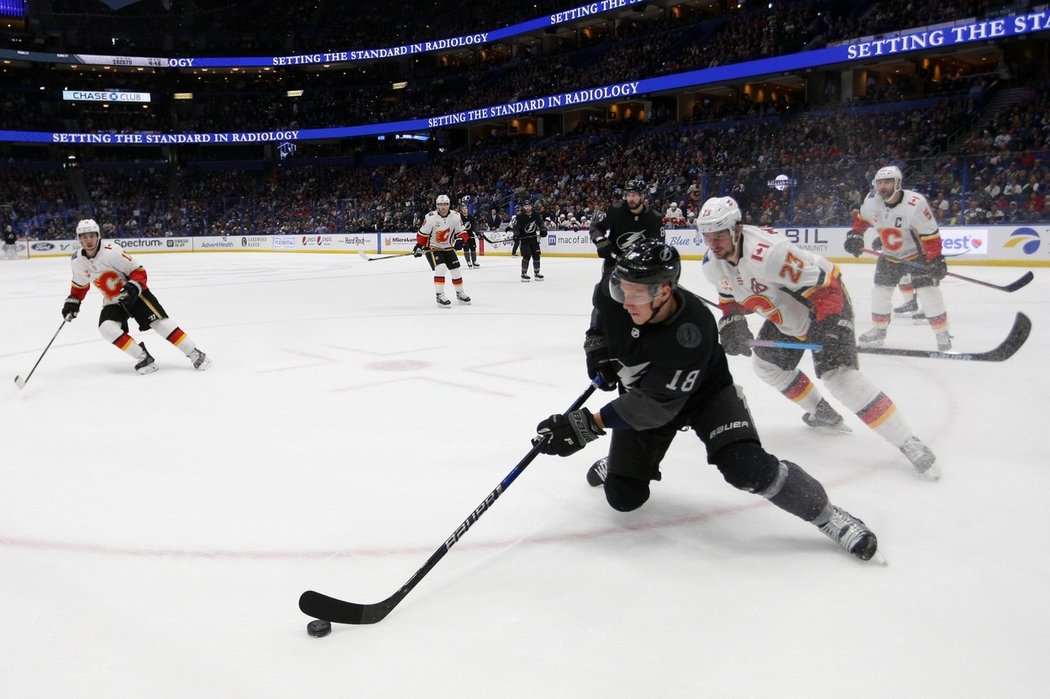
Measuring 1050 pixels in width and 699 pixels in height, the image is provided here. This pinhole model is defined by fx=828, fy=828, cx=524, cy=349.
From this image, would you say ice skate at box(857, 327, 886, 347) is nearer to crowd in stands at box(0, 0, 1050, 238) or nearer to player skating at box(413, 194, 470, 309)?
player skating at box(413, 194, 470, 309)

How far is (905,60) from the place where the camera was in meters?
21.8

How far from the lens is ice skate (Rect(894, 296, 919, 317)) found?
8000mm

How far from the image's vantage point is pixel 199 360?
20.2 feet

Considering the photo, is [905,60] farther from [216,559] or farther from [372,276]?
[216,559]

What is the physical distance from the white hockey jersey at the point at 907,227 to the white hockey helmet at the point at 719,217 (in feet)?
11.5

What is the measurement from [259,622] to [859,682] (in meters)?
1.55

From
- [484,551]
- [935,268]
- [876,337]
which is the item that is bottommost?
[484,551]

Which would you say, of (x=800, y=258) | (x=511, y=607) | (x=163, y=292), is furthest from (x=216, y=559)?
(x=163, y=292)

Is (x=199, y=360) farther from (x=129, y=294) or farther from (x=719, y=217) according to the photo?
(x=719, y=217)

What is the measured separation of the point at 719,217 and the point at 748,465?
4.19 feet

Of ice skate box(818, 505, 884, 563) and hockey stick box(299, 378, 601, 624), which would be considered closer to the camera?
hockey stick box(299, 378, 601, 624)

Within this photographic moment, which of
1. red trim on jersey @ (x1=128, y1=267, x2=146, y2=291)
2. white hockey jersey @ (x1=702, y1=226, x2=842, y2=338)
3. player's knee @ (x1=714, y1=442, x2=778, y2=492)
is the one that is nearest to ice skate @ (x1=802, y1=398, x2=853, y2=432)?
white hockey jersey @ (x1=702, y1=226, x2=842, y2=338)

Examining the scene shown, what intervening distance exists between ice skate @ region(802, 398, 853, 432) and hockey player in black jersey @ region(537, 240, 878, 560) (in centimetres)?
148

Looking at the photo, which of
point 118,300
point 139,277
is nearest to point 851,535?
point 139,277
